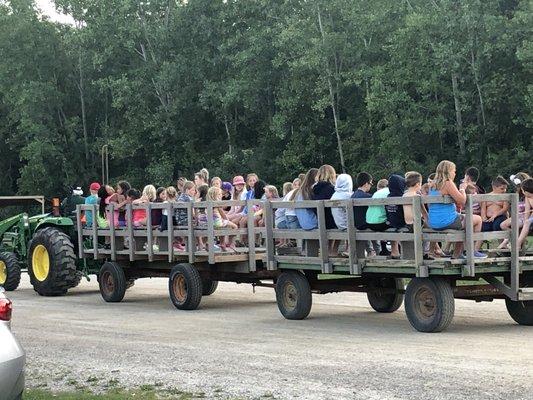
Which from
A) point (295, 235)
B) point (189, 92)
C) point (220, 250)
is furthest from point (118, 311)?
point (189, 92)

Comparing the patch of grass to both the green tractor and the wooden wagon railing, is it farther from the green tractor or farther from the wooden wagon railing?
the green tractor

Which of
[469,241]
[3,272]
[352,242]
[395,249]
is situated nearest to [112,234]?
[3,272]

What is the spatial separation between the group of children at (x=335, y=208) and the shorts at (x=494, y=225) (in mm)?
13

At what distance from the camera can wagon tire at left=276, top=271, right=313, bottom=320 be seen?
1471 centimetres

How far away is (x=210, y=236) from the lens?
52.7 ft

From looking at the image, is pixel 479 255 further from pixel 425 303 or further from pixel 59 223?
pixel 59 223

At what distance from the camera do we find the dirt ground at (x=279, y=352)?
923 cm

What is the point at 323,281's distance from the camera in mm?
15039

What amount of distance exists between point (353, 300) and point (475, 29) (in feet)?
101

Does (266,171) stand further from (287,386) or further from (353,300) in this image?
Result: (287,386)

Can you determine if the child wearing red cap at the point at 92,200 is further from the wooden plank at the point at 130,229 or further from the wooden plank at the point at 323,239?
the wooden plank at the point at 323,239

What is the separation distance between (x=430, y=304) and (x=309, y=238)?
238 centimetres

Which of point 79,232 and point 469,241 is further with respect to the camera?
point 79,232

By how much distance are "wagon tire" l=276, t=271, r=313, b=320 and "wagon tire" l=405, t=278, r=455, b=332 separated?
2100 mm
